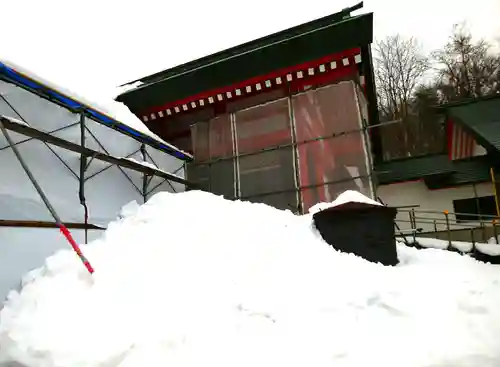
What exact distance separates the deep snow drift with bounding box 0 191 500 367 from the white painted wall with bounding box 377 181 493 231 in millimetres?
6687

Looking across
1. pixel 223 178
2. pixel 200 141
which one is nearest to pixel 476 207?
pixel 223 178

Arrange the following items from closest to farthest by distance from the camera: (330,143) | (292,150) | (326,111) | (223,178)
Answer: (330,143) < (326,111) < (292,150) < (223,178)

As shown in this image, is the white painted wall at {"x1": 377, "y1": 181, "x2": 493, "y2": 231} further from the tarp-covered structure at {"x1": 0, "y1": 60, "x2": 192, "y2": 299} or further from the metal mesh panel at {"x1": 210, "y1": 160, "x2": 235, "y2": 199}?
the tarp-covered structure at {"x1": 0, "y1": 60, "x2": 192, "y2": 299}

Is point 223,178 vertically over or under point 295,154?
under

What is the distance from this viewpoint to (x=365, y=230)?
4.57m

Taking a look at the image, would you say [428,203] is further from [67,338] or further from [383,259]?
[67,338]

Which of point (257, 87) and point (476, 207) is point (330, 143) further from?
point (476, 207)

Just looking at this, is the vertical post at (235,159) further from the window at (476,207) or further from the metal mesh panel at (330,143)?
the window at (476,207)

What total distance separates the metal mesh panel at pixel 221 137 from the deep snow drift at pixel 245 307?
16.0 feet

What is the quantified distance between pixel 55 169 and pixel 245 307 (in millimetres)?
4285

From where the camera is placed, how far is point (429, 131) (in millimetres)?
22109

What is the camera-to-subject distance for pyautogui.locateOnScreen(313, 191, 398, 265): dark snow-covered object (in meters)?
4.57

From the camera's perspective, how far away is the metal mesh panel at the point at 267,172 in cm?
871

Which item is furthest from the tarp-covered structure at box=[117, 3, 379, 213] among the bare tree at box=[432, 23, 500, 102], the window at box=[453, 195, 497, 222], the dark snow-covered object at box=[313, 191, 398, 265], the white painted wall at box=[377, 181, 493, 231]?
the bare tree at box=[432, 23, 500, 102]
